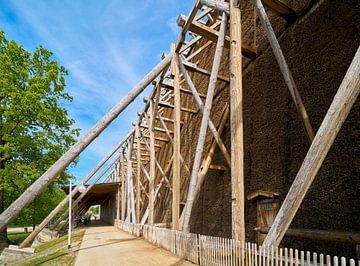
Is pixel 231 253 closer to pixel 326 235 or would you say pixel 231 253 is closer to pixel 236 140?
pixel 326 235

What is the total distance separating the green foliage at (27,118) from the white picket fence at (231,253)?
9874 millimetres

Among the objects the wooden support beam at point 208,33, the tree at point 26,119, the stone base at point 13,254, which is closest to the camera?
the wooden support beam at point 208,33

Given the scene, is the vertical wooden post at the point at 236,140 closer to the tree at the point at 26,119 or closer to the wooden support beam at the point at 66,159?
the wooden support beam at the point at 66,159

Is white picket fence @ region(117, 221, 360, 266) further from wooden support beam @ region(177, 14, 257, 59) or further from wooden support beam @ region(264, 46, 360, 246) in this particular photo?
wooden support beam @ region(177, 14, 257, 59)

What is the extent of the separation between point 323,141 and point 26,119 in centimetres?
1661

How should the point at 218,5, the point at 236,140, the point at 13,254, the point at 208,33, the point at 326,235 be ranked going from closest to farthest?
1. the point at 326,235
2. the point at 236,140
3. the point at 218,5
4. the point at 208,33
5. the point at 13,254

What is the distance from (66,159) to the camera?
574cm

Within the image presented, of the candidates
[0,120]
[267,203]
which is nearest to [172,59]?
[267,203]

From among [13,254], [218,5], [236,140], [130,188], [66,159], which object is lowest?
[13,254]

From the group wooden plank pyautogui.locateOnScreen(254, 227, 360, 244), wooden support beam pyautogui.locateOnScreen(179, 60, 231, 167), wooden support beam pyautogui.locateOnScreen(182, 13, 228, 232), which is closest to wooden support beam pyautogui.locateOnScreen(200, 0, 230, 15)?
wooden support beam pyautogui.locateOnScreen(182, 13, 228, 232)

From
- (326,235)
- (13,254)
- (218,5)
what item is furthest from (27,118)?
(326,235)

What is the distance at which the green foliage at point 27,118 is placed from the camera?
14906mm

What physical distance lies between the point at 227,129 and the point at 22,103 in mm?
11876

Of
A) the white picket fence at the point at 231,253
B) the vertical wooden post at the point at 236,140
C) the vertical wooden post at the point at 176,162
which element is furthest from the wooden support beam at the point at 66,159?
the white picket fence at the point at 231,253
